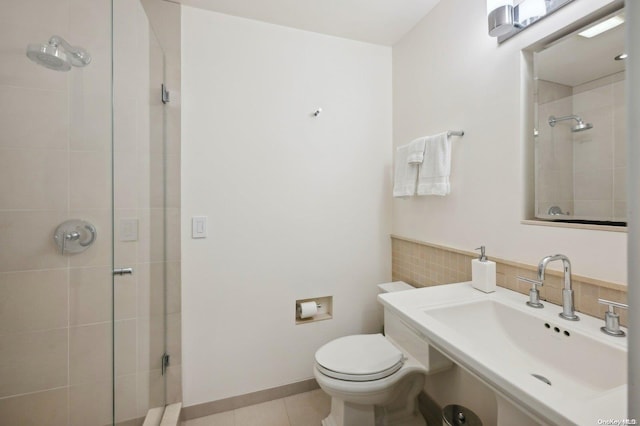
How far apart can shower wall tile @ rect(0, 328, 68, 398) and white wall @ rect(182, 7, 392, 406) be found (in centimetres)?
53

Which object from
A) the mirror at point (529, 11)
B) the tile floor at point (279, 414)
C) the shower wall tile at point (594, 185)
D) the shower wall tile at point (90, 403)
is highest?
the mirror at point (529, 11)

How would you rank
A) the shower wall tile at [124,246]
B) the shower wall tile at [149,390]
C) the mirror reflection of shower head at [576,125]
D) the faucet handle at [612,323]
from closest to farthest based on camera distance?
1. the faucet handle at [612,323]
2. the mirror reflection of shower head at [576,125]
3. the shower wall tile at [124,246]
4. the shower wall tile at [149,390]

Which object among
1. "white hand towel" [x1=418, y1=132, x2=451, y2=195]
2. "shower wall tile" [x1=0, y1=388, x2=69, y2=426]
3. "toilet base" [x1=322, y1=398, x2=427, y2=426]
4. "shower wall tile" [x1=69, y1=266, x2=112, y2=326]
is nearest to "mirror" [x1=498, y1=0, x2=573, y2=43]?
"white hand towel" [x1=418, y1=132, x2=451, y2=195]

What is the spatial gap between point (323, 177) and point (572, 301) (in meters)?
1.36

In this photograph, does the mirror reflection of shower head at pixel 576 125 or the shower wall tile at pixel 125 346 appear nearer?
the mirror reflection of shower head at pixel 576 125

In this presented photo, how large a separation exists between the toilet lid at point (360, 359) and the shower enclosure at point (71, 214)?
91 centimetres

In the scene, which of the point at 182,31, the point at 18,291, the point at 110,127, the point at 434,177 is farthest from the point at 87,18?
the point at 434,177

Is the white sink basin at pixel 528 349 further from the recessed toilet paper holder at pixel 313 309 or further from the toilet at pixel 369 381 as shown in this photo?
the recessed toilet paper holder at pixel 313 309

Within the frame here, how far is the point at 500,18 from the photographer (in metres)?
1.13

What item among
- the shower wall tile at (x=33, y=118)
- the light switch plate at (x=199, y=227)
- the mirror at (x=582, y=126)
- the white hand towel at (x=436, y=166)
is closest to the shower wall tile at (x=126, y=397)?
the light switch plate at (x=199, y=227)

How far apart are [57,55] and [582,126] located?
2.09m

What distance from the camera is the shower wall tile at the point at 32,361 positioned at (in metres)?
1.11

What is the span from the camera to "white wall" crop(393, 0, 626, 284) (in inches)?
39.4

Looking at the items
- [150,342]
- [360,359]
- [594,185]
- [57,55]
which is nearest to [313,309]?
[360,359]
